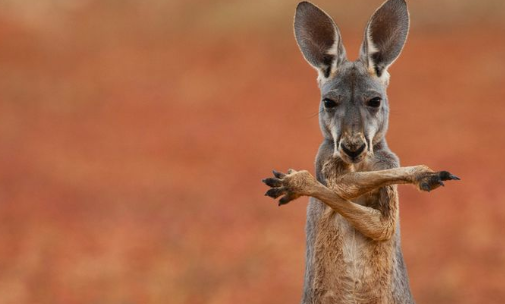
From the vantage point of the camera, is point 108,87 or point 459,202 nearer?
point 459,202

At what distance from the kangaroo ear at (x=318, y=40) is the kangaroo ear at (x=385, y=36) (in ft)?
0.56

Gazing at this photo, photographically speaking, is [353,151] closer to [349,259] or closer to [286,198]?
[286,198]

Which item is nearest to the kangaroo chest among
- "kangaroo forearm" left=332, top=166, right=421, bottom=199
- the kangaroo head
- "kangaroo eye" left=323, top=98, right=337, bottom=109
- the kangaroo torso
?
the kangaroo torso

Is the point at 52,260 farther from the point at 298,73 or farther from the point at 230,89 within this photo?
the point at 298,73

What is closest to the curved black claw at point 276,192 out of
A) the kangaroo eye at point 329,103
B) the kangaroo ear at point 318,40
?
the kangaroo eye at point 329,103

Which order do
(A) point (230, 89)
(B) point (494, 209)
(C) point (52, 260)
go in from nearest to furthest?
(C) point (52, 260)
(B) point (494, 209)
(A) point (230, 89)

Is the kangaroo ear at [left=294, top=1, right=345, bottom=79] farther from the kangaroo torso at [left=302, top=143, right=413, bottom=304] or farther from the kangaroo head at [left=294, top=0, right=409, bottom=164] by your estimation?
the kangaroo torso at [left=302, top=143, right=413, bottom=304]

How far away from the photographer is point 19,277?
1516 cm

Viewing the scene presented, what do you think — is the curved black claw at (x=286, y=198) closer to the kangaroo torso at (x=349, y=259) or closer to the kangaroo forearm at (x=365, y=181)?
the kangaroo forearm at (x=365, y=181)

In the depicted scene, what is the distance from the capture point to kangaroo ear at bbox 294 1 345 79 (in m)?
6.76

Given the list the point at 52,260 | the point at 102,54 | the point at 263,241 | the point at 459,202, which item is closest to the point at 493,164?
the point at 459,202

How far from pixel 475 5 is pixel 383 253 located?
88.3 feet

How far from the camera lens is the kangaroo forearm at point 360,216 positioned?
6.26m

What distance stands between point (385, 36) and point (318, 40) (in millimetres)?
414
